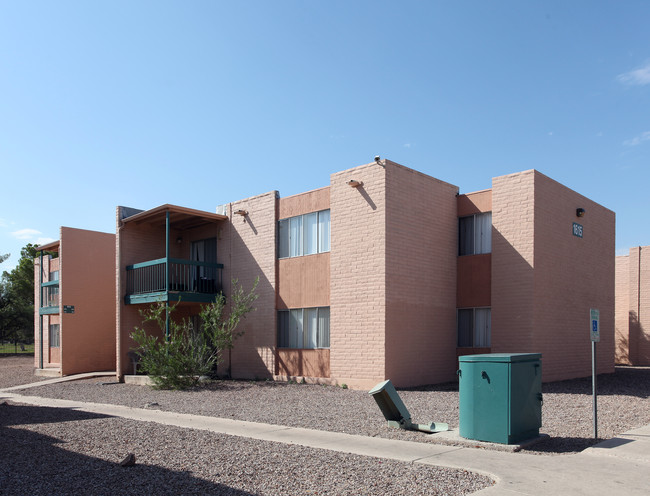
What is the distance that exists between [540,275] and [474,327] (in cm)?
249

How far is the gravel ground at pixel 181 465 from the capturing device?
617 cm

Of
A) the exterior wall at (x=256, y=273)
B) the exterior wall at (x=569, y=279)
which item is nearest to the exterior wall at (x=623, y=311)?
the exterior wall at (x=569, y=279)

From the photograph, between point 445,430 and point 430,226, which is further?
point 430,226

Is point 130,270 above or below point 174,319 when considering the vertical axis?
above

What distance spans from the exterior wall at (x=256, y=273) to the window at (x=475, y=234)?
19.5 feet

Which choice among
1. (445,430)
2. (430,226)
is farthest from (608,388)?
(445,430)

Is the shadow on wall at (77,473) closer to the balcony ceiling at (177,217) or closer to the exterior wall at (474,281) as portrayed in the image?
the balcony ceiling at (177,217)

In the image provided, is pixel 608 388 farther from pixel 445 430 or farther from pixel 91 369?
pixel 91 369

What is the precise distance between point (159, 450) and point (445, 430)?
421 centimetres

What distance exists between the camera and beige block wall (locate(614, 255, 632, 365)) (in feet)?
88.6

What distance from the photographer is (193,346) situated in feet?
60.1

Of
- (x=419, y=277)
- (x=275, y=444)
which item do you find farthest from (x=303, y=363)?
(x=275, y=444)

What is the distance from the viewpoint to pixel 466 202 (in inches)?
730

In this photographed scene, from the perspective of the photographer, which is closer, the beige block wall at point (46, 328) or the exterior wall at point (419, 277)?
the exterior wall at point (419, 277)
